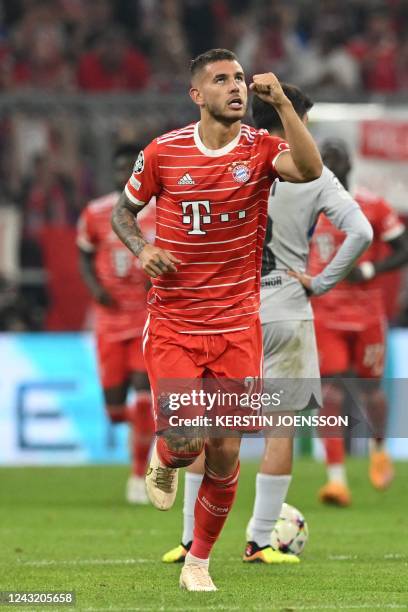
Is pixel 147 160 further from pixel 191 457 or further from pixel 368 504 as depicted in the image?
pixel 368 504

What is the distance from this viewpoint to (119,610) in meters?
6.07

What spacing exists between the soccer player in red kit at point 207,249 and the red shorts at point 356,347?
4801 millimetres

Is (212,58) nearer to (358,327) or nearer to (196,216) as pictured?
(196,216)

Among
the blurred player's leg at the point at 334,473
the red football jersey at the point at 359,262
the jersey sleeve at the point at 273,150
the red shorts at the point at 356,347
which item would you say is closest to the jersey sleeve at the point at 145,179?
the jersey sleeve at the point at 273,150

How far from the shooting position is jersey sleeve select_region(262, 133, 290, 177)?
22.1ft

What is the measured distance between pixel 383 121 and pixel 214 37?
→ 5.00 meters

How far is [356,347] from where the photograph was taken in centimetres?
1202

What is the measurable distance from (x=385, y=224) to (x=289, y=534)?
13.2 ft

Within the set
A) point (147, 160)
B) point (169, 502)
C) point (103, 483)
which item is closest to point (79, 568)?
point (169, 502)

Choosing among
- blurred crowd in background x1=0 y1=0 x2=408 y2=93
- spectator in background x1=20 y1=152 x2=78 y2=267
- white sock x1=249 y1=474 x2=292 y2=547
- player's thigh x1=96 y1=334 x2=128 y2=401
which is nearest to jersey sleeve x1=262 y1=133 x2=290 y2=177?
white sock x1=249 y1=474 x2=292 y2=547

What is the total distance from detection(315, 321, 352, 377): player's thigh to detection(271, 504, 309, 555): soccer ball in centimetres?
336

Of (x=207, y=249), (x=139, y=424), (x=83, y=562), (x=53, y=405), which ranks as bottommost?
(x=53, y=405)

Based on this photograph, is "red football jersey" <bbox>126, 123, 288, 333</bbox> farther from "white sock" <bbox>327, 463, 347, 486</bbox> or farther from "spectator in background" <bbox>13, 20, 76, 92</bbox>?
"spectator in background" <bbox>13, 20, 76, 92</bbox>

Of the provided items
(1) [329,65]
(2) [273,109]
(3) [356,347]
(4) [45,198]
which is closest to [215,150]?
(2) [273,109]
